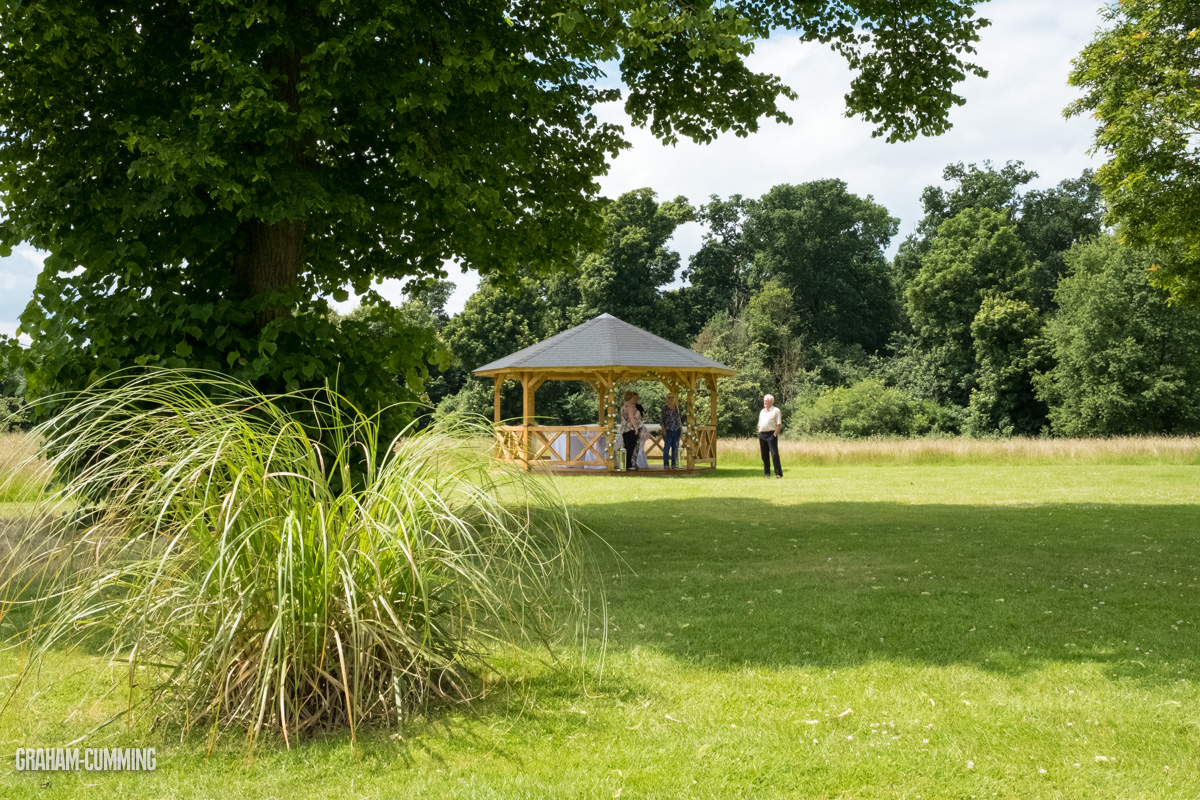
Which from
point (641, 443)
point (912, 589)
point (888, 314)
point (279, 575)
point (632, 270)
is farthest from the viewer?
point (888, 314)

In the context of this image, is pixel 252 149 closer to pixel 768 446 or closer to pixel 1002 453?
pixel 768 446

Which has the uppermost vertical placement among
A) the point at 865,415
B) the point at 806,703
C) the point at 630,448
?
the point at 865,415

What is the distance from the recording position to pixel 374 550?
3744mm

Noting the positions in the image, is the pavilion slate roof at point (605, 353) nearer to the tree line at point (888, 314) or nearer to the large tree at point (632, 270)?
the tree line at point (888, 314)

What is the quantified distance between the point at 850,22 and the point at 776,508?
6.32 metres

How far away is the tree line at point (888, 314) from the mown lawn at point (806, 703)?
2884 cm

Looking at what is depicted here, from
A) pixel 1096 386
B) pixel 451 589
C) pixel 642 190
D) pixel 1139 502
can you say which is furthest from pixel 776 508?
pixel 642 190

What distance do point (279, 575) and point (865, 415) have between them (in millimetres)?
35119

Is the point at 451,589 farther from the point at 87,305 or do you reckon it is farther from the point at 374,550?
the point at 87,305

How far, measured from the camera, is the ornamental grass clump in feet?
11.7

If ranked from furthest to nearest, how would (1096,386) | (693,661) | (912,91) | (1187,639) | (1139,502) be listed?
(1096,386) < (1139,502) < (912,91) < (1187,639) < (693,661)

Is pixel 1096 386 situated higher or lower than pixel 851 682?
higher

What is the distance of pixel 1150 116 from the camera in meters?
16.5

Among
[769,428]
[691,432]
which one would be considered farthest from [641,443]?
[769,428]
